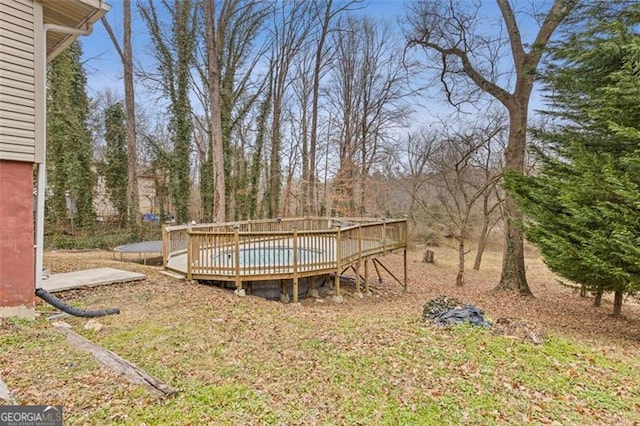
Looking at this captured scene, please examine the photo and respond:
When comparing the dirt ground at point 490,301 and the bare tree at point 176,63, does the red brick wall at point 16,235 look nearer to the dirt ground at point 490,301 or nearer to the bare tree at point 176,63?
the dirt ground at point 490,301

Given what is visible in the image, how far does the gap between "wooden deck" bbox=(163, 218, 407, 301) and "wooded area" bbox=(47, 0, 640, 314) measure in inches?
115

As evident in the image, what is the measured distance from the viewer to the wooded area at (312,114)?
10484mm

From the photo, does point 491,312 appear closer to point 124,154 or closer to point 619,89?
point 619,89

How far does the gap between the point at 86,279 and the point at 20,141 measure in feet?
9.93

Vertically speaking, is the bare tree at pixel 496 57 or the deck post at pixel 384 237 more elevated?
the bare tree at pixel 496 57

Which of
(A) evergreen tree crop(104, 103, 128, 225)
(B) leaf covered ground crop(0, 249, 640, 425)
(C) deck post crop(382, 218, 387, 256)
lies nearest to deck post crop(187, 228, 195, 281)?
(B) leaf covered ground crop(0, 249, 640, 425)

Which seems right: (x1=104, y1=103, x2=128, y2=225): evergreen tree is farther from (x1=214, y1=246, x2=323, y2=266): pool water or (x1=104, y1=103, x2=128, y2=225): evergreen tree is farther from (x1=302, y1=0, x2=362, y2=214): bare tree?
(x1=214, y1=246, x2=323, y2=266): pool water

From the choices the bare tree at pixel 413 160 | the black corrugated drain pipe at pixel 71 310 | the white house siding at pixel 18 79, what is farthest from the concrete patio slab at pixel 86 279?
the bare tree at pixel 413 160

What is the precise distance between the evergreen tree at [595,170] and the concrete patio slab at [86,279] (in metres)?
8.23

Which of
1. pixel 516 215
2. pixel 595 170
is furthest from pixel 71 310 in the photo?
pixel 516 215

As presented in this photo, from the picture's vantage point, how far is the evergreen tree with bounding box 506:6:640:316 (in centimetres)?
504

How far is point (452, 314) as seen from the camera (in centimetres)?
540

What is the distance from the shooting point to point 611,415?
321cm

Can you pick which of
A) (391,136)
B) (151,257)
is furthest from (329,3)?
(151,257)
